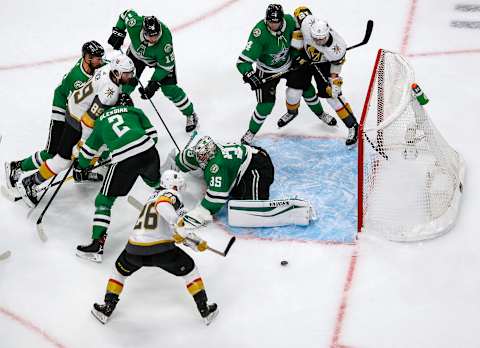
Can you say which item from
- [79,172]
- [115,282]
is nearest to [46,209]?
[79,172]

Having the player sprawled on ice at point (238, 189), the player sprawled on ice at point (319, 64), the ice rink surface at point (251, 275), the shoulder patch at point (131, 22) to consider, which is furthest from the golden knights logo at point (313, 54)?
the shoulder patch at point (131, 22)

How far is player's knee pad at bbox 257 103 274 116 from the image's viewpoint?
637 centimetres

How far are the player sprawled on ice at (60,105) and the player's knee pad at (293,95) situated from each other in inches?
50.5

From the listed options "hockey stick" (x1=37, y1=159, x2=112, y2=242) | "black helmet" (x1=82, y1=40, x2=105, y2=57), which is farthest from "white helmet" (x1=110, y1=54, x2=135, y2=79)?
"hockey stick" (x1=37, y1=159, x2=112, y2=242)

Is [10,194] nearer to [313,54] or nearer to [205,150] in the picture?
[205,150]

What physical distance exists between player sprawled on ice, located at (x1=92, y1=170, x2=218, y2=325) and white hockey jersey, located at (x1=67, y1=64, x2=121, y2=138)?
849 mm

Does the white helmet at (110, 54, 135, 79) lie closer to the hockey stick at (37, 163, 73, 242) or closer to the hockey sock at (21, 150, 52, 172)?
the hockey stick at (37, 163, 73, 242)

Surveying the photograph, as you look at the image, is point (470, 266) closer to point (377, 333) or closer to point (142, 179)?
point (377, 333)

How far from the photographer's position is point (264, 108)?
20.9ft

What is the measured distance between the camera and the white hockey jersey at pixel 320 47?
20.1 feet

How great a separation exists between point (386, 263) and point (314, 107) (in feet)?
4.79

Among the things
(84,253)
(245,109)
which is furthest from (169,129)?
(84,253)

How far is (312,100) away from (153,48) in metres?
1.12

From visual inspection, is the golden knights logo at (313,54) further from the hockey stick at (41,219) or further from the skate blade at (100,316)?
the skate blade at (100,316)
